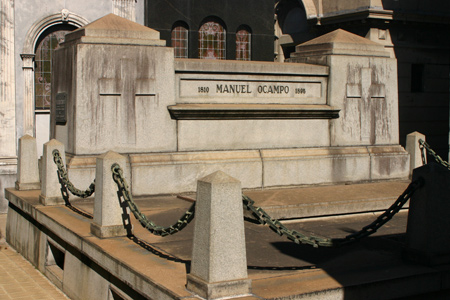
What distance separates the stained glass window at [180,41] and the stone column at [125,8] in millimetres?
1484

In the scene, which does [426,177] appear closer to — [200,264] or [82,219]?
[200,264]

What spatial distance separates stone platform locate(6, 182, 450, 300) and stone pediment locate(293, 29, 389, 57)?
8.85 feet

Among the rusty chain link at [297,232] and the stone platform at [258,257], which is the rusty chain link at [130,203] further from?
the rusty chain link at [297,232]

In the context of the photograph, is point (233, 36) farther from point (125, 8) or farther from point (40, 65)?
point (40, 65)

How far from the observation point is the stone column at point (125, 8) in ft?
58.0

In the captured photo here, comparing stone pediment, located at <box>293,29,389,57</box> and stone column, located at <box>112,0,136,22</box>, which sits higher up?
stone column, located at <box>112,0,136,22</box>

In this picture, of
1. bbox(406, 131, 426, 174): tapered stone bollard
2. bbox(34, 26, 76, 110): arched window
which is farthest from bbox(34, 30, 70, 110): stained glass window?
bbox(406, 131, 426, 174): tapered stone bollard

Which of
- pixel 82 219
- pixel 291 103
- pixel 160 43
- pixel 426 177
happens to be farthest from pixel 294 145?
pixel 426 177

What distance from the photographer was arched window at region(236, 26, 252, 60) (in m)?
20.0

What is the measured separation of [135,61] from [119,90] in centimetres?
52

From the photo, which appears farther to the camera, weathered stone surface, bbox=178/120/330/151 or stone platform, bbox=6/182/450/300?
weathered stone surface, bbox=178/120/330/151

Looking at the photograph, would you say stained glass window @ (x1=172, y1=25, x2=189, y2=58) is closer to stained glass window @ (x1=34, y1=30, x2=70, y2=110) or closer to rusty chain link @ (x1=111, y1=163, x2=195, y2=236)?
stained glass window @ (x1=34, y1=30, x2=70, y2=110)

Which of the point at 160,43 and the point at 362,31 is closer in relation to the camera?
the point at 160,43

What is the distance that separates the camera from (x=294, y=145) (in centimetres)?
1139
